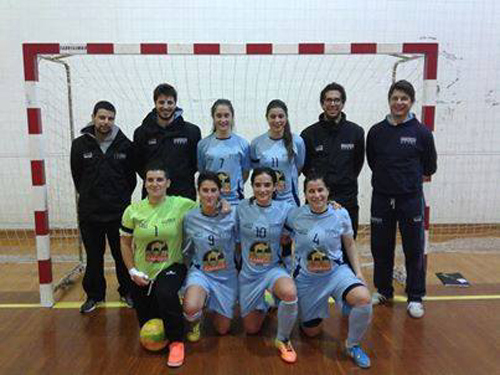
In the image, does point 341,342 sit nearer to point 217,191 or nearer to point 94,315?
point 217,191

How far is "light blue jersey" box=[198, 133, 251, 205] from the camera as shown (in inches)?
129

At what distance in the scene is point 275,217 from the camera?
A: 303 centimetres

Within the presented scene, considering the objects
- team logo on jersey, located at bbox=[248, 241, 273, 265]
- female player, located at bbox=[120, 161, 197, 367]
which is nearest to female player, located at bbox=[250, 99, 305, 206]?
team logo on jersey, located at bbox=[248, 241, 273, 265]

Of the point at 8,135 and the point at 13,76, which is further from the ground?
the point at 13,76

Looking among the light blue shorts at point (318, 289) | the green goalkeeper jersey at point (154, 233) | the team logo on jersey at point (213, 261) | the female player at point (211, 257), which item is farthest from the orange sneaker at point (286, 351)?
the green goalkeeper jersey at point (154, 233)

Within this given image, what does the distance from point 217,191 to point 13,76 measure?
439 centimetres

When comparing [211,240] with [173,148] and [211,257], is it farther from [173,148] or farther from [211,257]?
[173,148]

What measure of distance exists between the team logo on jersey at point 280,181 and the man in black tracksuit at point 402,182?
2.67 ft

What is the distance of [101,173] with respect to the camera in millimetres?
3361

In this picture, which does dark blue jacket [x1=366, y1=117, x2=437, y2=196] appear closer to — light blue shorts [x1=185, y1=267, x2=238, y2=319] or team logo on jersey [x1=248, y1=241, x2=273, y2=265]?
team logo on jersey [x1=248, y1=241, x2=273, y2=265]

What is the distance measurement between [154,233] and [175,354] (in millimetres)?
805

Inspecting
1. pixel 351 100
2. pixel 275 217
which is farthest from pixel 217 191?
pixel 351 100

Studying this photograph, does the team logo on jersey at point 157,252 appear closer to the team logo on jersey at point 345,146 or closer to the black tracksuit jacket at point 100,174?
the black tracksuit jacket at point 100,174

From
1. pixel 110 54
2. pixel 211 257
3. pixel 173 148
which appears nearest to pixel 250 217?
pixel 211 257
